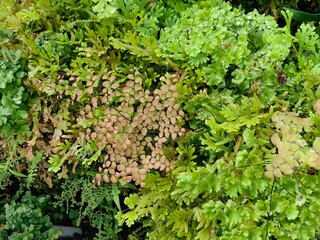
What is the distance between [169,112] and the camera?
1.78 m

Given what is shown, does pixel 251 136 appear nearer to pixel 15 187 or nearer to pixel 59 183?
pixel 59 183

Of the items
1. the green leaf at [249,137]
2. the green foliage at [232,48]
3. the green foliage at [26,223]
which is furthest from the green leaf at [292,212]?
the green foliage at [26,223]

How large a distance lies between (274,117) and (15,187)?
173 cm

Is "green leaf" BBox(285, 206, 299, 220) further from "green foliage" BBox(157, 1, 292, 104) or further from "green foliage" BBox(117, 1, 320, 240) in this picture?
"green foliage" BBox(157, 1, 292, 104)

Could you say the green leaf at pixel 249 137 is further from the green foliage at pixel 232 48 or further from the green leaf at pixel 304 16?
the green leaf at pixel 304 16

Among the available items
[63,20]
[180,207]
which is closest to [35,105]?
[63,20]

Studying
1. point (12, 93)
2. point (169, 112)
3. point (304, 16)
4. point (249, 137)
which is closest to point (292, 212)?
point (249, 137)

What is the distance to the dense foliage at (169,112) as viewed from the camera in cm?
153

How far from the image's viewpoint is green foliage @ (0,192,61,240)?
2.23m

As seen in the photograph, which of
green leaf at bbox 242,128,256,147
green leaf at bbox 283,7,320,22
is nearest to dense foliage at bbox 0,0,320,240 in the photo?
green leaf at bbox 242,128,256,147

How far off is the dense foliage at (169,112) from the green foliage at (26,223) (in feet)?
0.04

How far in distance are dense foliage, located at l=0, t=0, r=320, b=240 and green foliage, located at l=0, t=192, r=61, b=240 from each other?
0.01 metres

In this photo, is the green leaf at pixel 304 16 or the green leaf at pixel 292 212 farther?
the green leaf at pixel 304 16

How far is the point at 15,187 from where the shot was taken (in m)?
2.57
